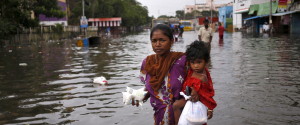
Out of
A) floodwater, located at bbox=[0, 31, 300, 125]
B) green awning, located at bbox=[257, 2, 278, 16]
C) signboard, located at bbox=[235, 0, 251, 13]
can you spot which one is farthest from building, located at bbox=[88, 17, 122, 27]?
floodwater, located at bbox=[0, 31, 300, 125]

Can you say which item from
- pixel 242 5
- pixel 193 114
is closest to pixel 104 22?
pixel 242 5

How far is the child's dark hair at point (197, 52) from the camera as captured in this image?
274 centimetres

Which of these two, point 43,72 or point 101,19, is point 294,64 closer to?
point 43,72

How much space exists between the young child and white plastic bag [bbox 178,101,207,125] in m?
0.04

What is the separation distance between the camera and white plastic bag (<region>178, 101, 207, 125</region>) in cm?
267

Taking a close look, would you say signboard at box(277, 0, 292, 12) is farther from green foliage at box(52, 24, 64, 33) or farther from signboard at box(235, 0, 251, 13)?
green foliage at box(52, 24, 64, 33)

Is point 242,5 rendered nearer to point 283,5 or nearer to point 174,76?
point 283,5

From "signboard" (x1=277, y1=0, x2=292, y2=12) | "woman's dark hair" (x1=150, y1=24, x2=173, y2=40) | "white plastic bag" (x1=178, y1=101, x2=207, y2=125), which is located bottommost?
"white plastic bag" (x1=178, y1=101, x2=207, y2=125)

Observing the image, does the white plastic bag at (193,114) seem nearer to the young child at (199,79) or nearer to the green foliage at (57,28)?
the young child at (199,79)

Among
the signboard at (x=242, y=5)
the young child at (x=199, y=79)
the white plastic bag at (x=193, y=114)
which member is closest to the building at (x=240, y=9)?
the signboard at (x=242, y=5)

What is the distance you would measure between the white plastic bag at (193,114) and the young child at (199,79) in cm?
4

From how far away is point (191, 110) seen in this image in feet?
8.85

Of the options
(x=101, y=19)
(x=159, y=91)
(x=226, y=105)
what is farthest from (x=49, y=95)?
(x=101, y=19)

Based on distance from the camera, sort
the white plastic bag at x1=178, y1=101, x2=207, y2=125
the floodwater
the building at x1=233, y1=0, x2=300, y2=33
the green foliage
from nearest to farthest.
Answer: the white plastic bag at x1=178, y1=101, x2=207, y2=125 → the floodwater → the building at x1=233, y1=0, x2=300, y2=33 → the green foliage
